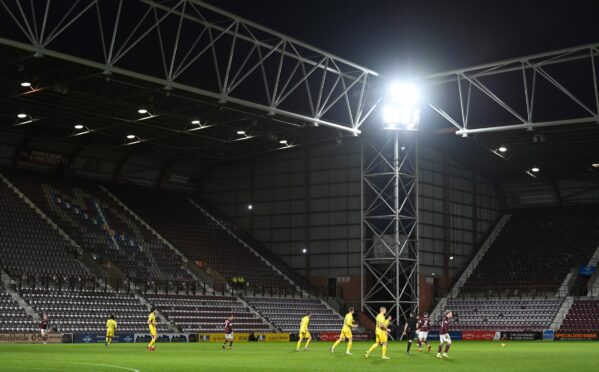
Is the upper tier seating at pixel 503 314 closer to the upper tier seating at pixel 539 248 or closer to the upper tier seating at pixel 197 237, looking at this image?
the upper tier seating at pixel 539 248

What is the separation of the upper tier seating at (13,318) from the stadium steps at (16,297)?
0.27m

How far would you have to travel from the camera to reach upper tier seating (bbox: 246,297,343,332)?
65338mm

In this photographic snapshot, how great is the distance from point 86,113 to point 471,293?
115 feet

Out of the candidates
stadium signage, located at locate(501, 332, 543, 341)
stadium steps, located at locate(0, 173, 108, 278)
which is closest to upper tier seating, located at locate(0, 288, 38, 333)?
stadium steps, located at locate(0, 173, 108, 278)

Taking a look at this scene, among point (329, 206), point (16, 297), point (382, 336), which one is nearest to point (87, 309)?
point (16, 297)

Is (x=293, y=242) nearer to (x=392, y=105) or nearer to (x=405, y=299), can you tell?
(x=405, y=299)

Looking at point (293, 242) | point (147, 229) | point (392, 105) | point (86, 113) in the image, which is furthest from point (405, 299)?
point (86, 113)

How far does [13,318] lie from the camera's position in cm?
4997

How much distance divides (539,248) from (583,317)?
10.8 meters

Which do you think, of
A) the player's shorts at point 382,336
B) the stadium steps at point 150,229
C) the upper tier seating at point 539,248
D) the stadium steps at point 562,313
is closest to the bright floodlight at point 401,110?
the stadium steps at point 150,229

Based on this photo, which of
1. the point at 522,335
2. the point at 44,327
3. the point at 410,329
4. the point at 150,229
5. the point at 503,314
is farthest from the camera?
the point at 503,314

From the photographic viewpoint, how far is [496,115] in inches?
2822

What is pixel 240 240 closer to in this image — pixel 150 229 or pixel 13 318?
pixel 150 229

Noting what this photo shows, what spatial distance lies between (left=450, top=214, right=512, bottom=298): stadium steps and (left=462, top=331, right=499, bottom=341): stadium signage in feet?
22.9
